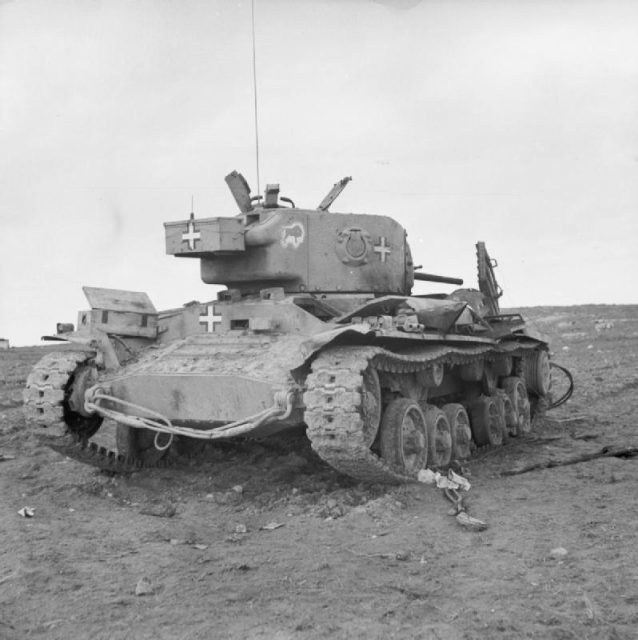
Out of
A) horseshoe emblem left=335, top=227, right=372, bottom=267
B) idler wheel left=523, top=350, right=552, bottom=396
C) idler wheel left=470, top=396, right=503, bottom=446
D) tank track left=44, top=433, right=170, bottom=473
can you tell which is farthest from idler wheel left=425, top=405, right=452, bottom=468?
idler wheel left=523, top=350, right=552, bottom=396

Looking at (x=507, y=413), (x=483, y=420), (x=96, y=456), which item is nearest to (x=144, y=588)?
(x=96, y=456)

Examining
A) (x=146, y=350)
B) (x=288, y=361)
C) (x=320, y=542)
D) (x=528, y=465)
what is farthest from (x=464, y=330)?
(x=320, y=542)

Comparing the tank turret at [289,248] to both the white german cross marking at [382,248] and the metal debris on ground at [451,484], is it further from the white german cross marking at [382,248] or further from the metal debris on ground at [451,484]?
the metal debris on ground at [451,484]

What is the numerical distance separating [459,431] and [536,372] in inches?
155

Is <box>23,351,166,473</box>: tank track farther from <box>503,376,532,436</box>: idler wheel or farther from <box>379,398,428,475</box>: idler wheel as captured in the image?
<box>503,376,532,436</box>: idler wheel

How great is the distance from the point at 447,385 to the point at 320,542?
4.74m

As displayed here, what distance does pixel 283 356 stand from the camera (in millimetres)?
8328

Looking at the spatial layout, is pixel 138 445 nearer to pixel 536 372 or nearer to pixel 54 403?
pixel 54 403

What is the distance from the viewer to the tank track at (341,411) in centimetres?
727

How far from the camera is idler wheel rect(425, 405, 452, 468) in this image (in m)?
9.45

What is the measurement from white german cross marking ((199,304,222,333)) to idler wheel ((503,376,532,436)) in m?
4.97

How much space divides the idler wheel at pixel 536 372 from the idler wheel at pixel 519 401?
534mm

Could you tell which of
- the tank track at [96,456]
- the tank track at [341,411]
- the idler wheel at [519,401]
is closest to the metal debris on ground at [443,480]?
the tank track at [341,411]

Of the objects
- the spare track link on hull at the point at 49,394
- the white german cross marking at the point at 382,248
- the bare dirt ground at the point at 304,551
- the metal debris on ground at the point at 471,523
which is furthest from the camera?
the white german cross marking at the point at 382,248
